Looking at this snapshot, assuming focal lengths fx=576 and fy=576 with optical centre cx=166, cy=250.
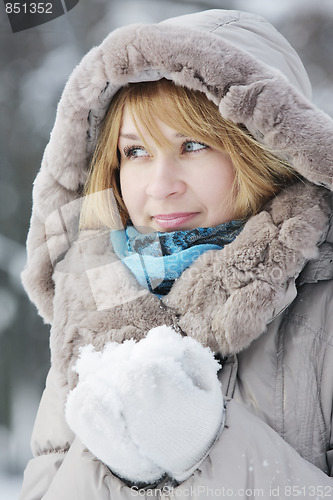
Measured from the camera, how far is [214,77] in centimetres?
122

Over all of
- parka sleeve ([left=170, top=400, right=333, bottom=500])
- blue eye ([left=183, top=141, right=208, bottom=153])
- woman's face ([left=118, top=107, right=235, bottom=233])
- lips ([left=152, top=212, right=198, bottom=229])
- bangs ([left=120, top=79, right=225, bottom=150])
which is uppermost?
bangs ([left=120, top=79, right=225, bottom=150])

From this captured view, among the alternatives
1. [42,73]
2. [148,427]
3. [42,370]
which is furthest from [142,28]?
A: [42,370]

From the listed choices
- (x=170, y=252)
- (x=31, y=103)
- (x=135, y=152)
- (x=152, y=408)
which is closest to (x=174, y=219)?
(x=170, y=252)

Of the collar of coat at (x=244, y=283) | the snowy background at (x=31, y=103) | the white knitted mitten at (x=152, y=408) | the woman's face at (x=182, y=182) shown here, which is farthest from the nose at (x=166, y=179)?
the snowy background at (x=31, y=103)

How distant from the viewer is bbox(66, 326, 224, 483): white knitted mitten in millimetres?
896

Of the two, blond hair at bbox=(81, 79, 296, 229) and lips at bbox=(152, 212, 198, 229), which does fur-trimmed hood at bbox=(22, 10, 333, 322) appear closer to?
blond hair at bbox=(81, 79, 296, 229)

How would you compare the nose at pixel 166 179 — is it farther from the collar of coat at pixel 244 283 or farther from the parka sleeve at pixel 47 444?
the parka sleeve at pixel 47 444

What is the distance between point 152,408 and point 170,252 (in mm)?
515

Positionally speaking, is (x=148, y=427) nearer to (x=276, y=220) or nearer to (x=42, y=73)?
(x=276, y=220)

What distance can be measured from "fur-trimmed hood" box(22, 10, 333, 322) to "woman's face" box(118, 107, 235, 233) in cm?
11

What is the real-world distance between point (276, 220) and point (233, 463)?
53cm

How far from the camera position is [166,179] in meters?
1.30

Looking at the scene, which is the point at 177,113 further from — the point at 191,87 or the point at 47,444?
the point at 47,444

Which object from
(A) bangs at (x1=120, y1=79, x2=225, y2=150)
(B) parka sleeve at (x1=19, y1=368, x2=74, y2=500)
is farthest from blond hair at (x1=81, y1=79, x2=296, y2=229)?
(B) parka sleeve at (x1=19, y1=368, x2=74, y2=500)
